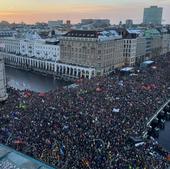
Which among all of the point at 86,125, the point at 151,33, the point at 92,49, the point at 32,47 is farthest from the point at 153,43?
the point at 86,125

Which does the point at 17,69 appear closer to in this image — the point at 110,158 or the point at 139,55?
the point at 139,55

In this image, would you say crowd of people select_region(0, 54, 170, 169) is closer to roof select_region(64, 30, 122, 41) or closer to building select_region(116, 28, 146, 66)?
roof select_region(64, 30, 122, 41)

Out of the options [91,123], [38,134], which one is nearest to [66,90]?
[91,123]

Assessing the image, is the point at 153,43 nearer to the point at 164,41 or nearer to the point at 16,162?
the point at 164,41

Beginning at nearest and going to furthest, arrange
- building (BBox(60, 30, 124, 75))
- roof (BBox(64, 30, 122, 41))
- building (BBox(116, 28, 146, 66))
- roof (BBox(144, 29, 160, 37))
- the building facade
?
building (BBox(60, 30, 124, 75)), roof (BBox(64, 30, 122, 41)), the building facade, building (BBox(116, 28, 146, 66)), roof (BBox(144, 29, 160, 37))

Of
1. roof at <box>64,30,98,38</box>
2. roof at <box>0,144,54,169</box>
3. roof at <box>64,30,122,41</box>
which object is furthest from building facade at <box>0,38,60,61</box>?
roof at <box>0,144,54,169</box>
